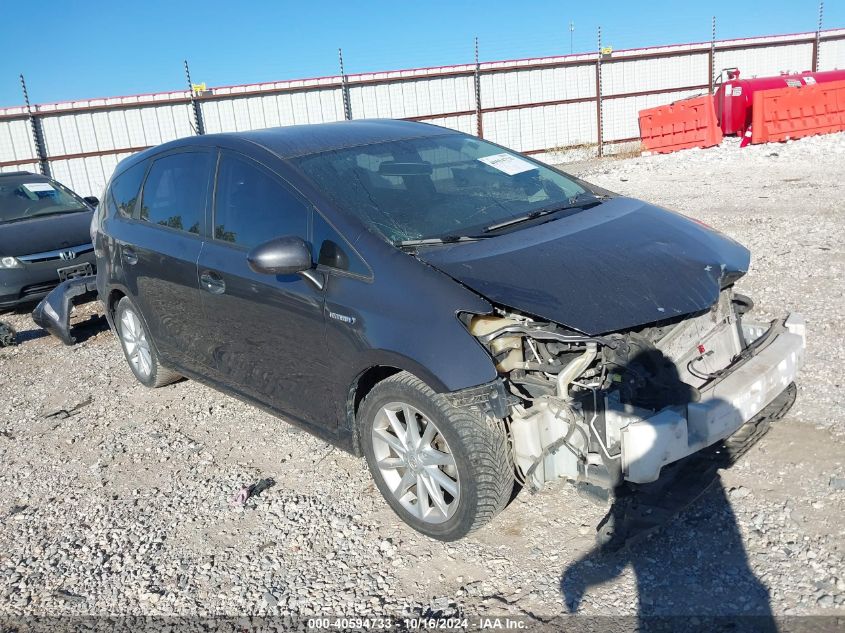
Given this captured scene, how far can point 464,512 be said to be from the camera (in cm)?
306

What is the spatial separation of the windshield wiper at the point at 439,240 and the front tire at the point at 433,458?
2.02 feet

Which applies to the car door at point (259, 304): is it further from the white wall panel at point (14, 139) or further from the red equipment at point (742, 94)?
the white wall panel at point (14, 139)

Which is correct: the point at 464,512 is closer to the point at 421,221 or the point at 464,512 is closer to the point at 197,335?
the point at 421,221

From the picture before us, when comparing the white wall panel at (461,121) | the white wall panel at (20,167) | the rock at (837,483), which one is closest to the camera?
the rock at (837,483)

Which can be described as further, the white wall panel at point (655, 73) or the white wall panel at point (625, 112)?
the white wall panel at point (625, 112)

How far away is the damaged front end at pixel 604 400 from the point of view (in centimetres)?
284

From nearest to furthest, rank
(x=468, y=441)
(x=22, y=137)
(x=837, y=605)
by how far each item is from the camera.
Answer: (x=837, y=605)
(x=468, y=441)
(x=22, y=137)

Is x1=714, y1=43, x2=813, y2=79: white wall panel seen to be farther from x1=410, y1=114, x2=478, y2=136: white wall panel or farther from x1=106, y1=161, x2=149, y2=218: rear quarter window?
x1=106, y1=161, x2=149, y2=218: rear quarter window

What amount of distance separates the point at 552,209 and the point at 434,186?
2.15 feet

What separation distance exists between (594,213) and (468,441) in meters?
1.58

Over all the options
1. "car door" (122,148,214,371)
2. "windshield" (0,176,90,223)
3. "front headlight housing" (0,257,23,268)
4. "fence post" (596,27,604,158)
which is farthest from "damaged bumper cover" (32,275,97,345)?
"fence post" (596,27,604,158)

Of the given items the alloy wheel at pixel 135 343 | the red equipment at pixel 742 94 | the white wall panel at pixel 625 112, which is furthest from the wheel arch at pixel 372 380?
the white wall panel at pixel 625 112

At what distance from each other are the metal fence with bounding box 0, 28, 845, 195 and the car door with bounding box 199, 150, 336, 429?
1624 centimetres

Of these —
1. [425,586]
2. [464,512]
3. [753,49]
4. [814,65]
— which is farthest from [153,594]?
[814,65]
